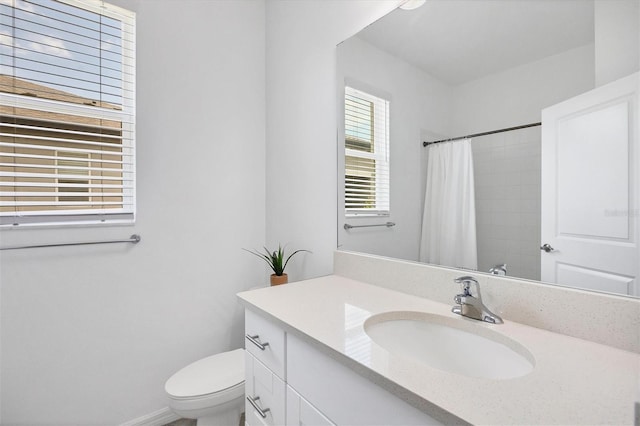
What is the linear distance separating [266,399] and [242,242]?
112 cm

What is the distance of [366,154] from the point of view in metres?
1.42

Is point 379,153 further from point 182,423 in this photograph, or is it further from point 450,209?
point 182,423

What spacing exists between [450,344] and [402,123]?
2.82 feet

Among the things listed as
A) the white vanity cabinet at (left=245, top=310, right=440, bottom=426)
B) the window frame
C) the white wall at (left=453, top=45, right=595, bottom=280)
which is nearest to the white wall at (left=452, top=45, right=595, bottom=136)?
the white wall at (left=453, top=45, right=595, bottom=280)

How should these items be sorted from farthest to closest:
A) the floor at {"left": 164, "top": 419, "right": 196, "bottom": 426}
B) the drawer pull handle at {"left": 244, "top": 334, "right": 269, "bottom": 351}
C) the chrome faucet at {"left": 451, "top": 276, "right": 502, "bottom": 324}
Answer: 1. the floor at {"left": 164, "top": 419, "right": 196, "bottom": 426}
2. the drawer pull handle at {"left": 244, "top": 334, "right": 269, "bottom": 351}
3. the chrome faucet at {"left": 451, "top": 276, "right": 502, "bottom": 324}

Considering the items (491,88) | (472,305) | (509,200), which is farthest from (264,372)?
(491,88)

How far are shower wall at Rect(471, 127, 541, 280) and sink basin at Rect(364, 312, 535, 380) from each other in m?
0.23

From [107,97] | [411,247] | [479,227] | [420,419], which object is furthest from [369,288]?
[107,97]

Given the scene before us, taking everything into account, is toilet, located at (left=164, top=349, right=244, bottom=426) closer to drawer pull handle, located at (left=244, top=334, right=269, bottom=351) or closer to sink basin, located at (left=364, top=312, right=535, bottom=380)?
drawer pull handle, located at (left=244, top=334, right=269, bottom=351)

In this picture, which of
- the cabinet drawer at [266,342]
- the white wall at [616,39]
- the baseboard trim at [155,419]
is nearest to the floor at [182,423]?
the baseboard trim at [155,419]

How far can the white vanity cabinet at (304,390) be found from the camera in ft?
2.08

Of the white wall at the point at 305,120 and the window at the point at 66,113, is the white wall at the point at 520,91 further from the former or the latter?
the window at the point at 66,113

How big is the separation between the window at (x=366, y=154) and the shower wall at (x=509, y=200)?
40 cm

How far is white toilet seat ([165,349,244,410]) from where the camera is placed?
1.28m
